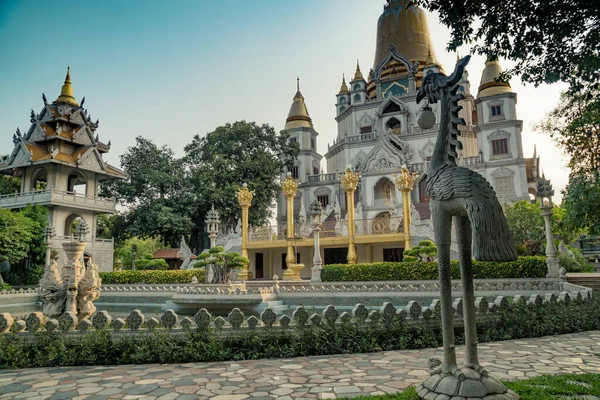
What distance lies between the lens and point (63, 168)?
105ft

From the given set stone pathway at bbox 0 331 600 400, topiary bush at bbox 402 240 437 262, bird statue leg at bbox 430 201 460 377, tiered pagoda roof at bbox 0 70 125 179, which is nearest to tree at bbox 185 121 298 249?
tiered pagoda roof at bbox 0 70 125 179

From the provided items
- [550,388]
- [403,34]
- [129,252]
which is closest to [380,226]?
[550,388]

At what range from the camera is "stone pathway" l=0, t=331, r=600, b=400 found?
532 centimetres

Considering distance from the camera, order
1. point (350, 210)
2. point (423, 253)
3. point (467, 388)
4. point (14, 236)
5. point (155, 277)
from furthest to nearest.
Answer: point (14, 236)
point (350, 210)
point (155, 277)
point (423, 253)
point (467, 388)

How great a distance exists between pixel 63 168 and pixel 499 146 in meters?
35.1

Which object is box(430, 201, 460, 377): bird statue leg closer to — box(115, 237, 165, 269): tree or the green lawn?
the green lawn

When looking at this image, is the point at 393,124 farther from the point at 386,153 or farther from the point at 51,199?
the point at 51,199

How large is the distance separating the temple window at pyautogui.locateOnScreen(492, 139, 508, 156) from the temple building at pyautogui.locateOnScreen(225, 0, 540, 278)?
3.3 inches

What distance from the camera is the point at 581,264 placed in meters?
26.4

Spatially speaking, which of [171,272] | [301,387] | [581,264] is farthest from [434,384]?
[581,264]

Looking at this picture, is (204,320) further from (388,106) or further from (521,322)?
(388,106)

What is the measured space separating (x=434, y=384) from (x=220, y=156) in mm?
32671

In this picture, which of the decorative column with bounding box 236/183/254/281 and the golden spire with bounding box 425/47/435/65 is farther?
the golden spire with bounding box 425/47/435/65

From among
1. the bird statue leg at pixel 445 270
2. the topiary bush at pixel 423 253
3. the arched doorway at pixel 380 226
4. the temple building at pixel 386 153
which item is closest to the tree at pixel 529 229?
the temple building at pixel 386 153
